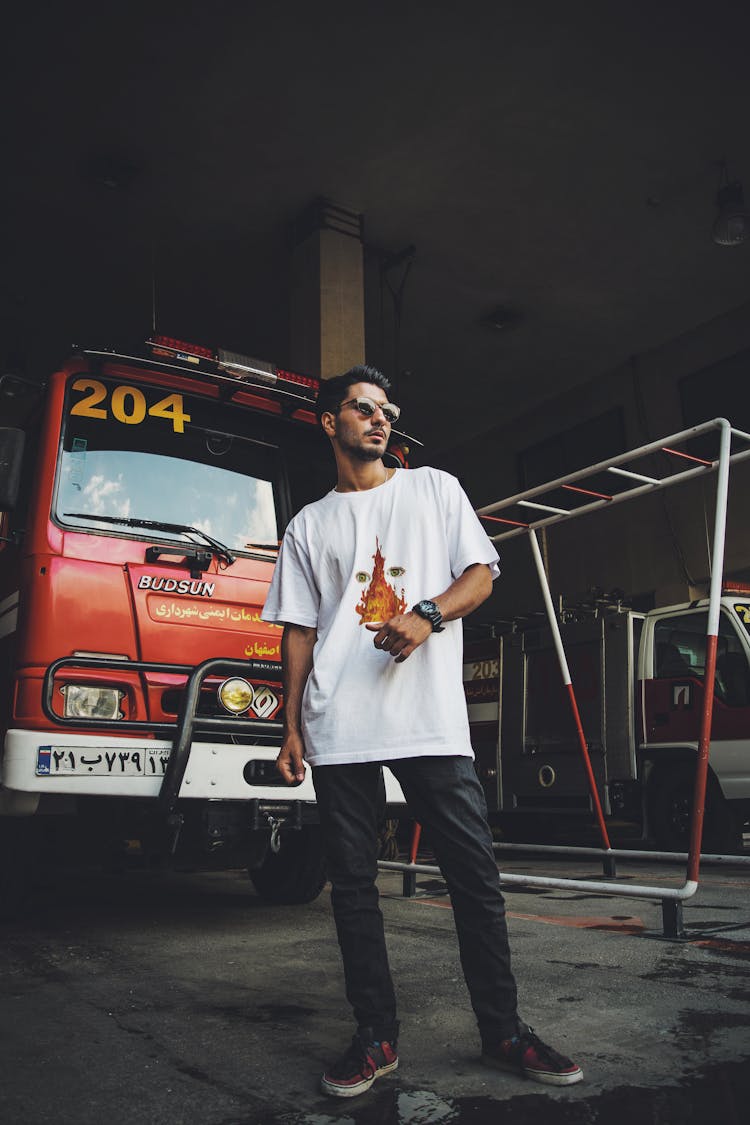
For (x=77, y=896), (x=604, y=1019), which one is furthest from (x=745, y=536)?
(x=604, y=1019)

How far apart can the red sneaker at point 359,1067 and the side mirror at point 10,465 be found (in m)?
2.87

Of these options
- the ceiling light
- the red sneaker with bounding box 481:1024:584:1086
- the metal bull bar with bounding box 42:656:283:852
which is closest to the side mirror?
the metal bull bar with bounding box 42:656:283:852

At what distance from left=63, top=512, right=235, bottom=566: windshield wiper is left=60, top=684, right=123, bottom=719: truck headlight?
80 cm

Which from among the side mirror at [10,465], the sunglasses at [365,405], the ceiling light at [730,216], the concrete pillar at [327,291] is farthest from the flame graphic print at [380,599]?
the ceiling light at [730,216]

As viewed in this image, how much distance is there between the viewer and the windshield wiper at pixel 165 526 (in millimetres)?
4387

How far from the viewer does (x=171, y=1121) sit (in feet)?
6.85

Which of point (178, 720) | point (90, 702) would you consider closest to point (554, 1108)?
point (178, 720)

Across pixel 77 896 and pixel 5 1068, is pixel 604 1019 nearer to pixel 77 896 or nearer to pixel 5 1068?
pixel 5 1068

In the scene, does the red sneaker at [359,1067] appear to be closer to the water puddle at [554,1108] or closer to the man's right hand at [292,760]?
the water puddle at [554,1108]

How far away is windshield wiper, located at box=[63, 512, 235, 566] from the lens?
14.4 ft

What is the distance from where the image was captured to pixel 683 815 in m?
8.85

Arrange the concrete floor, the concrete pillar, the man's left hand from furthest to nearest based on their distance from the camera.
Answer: the concrete pillar < the man's left hand < the concrete floor

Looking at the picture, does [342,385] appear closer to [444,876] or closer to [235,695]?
[444,876]

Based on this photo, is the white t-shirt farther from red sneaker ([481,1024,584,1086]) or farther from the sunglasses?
red sneaker ([481,1024,584,1086])
